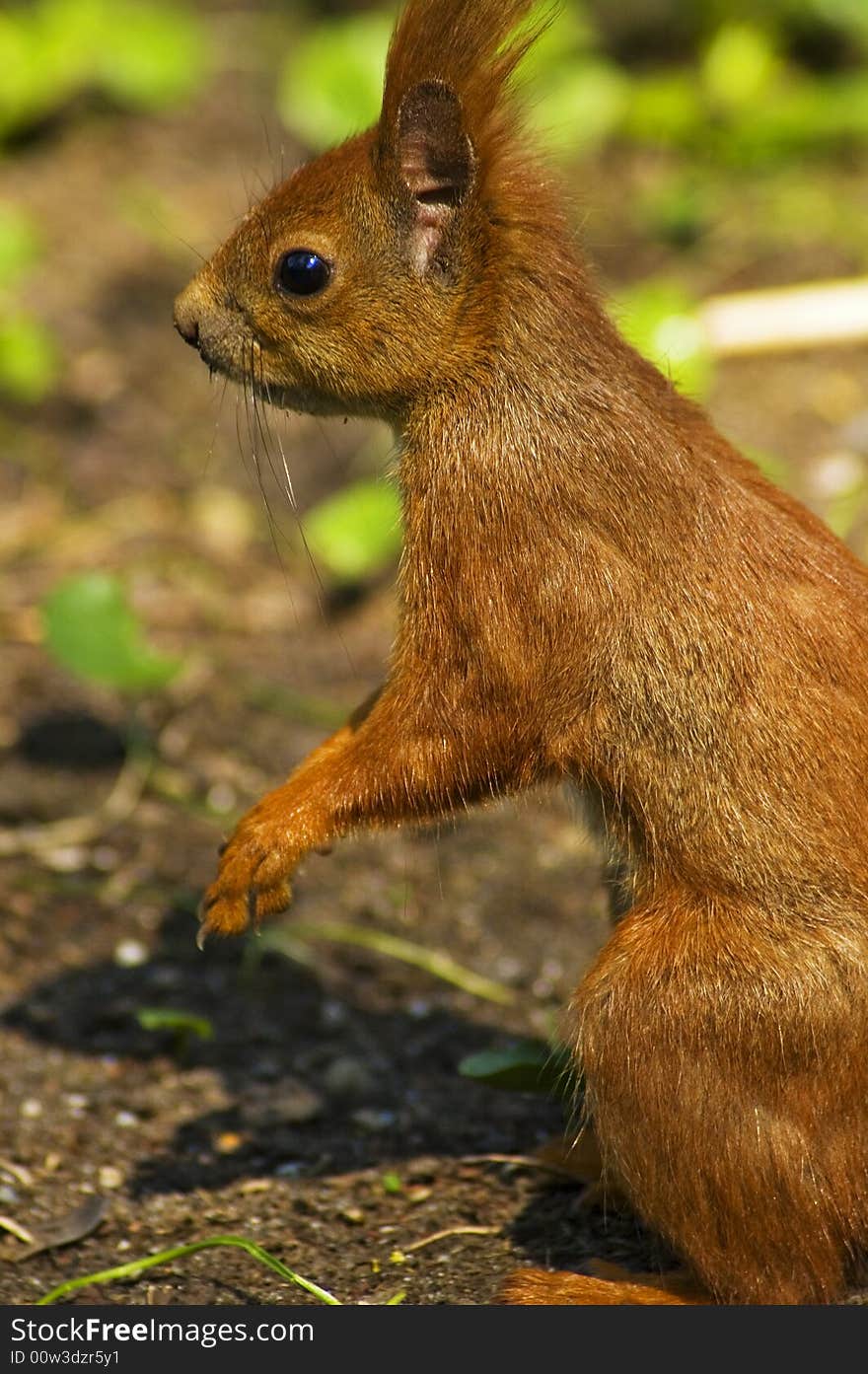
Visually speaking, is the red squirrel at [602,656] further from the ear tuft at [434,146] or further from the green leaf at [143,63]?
the green leaf at [143,63]

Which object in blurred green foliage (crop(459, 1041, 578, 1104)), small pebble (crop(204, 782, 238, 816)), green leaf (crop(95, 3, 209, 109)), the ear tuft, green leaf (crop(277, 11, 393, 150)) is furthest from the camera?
green leaf (crop(95, 3, 209, 109))

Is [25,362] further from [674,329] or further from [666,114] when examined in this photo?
[666,114]

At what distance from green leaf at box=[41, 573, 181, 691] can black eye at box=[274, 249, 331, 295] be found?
164 cm

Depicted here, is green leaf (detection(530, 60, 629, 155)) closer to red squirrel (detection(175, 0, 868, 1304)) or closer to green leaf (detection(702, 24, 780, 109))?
green leaf (detection(702, 24, 780, 109))

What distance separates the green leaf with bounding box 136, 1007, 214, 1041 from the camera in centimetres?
354

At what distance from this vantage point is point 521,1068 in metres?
3.34

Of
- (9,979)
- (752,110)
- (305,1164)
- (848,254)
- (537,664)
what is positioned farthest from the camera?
(752,110)

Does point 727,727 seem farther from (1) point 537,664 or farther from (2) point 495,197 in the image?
(2) point 495,197

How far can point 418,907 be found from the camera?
14.8ft

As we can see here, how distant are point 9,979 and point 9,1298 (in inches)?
46.7

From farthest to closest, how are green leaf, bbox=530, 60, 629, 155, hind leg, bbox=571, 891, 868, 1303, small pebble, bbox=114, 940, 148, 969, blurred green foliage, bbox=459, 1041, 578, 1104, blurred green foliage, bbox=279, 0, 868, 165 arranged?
green leaf, bbox=530, 60, 629, 155
blurred green foliage, bbox=279, 0, 868, 165
small pebble, bbox=114, 940, 148, 969
blurred green foliage, bbox=459, 1041, 578, 1104
hind leg, bbox=571, 891, 868, 1303

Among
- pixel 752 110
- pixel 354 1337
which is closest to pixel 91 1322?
pixel 354 1337

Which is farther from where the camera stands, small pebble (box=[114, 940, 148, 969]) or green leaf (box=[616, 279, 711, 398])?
green leaf (box=[616, 279, 711, 398])

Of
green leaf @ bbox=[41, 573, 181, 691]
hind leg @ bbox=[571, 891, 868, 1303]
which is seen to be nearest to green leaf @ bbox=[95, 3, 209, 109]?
green leaf @ bbox=[41, 573, 181, 691]
